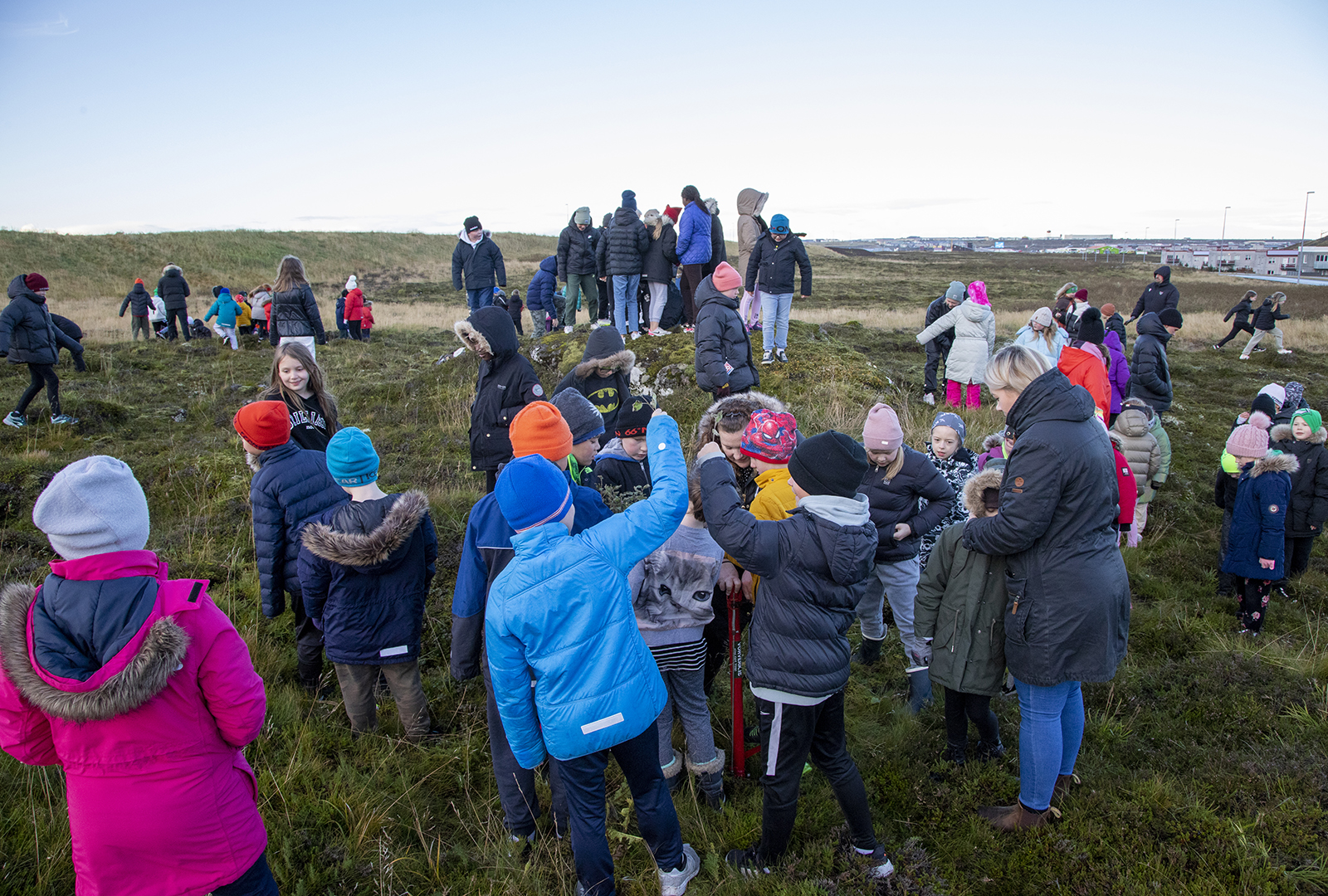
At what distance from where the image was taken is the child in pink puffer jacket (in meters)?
1.96

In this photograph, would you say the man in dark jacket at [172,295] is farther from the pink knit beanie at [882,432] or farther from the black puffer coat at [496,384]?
the pink knit beanie at [882,432]

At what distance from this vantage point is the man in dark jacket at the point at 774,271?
8930 millimetres

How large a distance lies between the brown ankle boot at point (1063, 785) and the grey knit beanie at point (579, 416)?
281 centimetres

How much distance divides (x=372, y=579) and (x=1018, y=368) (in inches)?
128

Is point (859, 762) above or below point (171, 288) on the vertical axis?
below

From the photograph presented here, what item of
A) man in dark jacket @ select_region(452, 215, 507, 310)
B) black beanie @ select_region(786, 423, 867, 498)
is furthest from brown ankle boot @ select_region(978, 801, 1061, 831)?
man in dark jacket @ select_region(452, 215, 507, 310)

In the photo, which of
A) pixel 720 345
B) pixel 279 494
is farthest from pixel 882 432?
pixel 279 494

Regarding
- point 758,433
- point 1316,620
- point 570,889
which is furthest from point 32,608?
point 1316,620

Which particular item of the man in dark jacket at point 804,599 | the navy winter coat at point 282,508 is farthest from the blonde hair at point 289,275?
the man in dark jacket at point 804,599

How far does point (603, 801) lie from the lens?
2652 mm

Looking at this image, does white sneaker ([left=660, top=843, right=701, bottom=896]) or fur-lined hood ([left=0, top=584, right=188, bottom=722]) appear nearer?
fur-lined hood ([left=0, top=584, right=188, bottom=722])

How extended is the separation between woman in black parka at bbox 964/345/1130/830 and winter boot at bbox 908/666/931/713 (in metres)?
1.10

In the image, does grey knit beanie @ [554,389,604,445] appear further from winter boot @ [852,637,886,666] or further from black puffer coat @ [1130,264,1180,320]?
black puffer coat @ [1130,264,1180,320]

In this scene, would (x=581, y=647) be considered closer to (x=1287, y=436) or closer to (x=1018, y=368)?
(x=1018, y=368)
